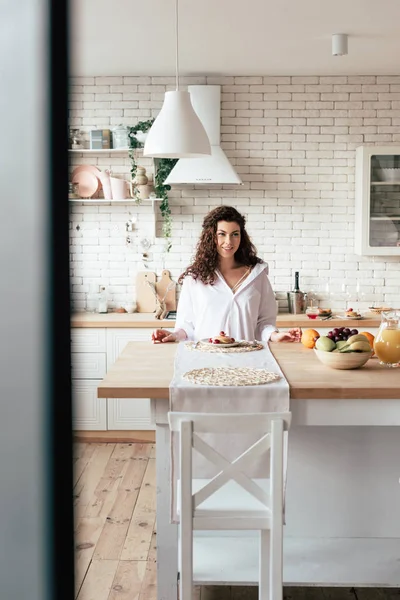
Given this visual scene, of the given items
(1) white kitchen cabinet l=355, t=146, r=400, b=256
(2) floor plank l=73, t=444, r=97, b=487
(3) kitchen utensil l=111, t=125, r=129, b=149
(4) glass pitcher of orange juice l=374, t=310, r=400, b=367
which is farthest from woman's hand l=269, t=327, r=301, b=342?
(3) kitchen utensil l=111, t=125, r=129, b=149

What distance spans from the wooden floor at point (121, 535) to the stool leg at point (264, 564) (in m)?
0.60

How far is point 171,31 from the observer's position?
4.38m

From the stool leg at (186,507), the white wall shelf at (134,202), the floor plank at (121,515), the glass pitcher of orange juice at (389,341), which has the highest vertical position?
the white wall shelf at (134,202)

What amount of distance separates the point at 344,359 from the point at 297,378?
25cm

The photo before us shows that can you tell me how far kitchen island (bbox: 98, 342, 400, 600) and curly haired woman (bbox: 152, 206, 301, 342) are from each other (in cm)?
62

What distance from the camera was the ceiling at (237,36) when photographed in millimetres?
3873

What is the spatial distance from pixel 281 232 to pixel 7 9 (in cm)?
549

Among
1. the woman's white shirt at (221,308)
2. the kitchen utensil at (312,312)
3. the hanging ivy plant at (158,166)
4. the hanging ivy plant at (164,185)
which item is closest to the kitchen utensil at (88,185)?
the hanging ivy plant at (158,166)

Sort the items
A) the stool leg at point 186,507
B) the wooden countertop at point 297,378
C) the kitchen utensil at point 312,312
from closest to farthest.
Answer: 1. the stool leg at point 186,507
2. the wooden countertop at point 297,378
3. the kitchen utensil at point 312,312

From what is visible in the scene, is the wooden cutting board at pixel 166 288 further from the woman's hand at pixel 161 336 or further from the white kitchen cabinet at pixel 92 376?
the woman's hand at pixel 161 336

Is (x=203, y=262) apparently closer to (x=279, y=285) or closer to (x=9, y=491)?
(x=279, y=285)

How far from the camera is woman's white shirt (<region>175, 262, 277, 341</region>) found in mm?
3611

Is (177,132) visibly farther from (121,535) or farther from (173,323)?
(173,323)

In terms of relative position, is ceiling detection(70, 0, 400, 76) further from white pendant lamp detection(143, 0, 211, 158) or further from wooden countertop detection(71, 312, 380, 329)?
wooden countertop detection(71, 312, 380, 329)
